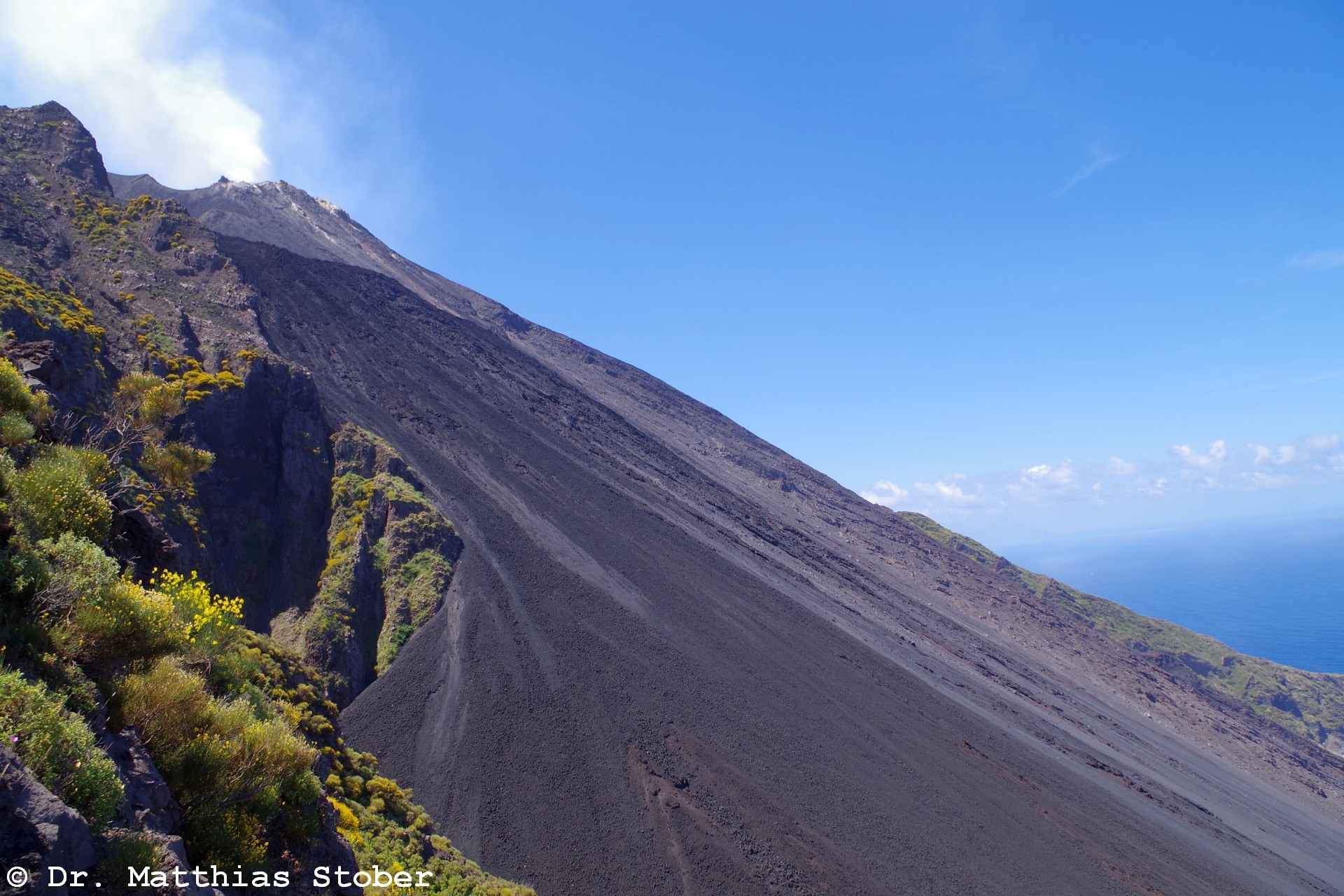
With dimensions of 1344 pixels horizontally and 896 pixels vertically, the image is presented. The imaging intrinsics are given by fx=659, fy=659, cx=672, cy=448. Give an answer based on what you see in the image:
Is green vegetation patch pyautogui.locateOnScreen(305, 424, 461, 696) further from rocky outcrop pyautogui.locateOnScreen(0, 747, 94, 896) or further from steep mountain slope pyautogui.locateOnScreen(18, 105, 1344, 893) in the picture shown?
rocky outcrop pyautogui.locateOnScreen(0, 747, 94, 896)

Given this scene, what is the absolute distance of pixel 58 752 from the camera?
4.36m

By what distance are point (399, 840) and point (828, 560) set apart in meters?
40.7

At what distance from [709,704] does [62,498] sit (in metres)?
19.6

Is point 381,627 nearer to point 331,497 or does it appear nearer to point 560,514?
point 331,497

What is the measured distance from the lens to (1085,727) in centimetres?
3781

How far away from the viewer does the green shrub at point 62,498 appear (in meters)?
6.74

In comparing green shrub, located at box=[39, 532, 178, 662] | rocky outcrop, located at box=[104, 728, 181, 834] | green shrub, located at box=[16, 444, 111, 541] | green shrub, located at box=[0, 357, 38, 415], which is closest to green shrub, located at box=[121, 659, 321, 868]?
rocky outcrop, located at box=[104, 728, 181, 834]

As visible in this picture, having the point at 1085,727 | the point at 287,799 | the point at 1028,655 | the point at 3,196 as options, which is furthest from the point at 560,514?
the point at 1028,655

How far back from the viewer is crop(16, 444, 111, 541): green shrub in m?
6.74

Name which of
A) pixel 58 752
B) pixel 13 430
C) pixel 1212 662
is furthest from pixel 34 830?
pixel 1212 662

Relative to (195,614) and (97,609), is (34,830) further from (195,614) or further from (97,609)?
(195,614)

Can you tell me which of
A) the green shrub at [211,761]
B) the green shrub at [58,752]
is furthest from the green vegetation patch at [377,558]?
the green shrub at [58,752]

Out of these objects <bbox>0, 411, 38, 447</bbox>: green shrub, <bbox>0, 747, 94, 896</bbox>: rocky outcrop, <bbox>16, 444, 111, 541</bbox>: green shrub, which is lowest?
<bbox>0, 747, 94, 896</bbox>: rocky outcrop

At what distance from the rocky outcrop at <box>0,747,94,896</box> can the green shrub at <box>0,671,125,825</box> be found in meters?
0.19
